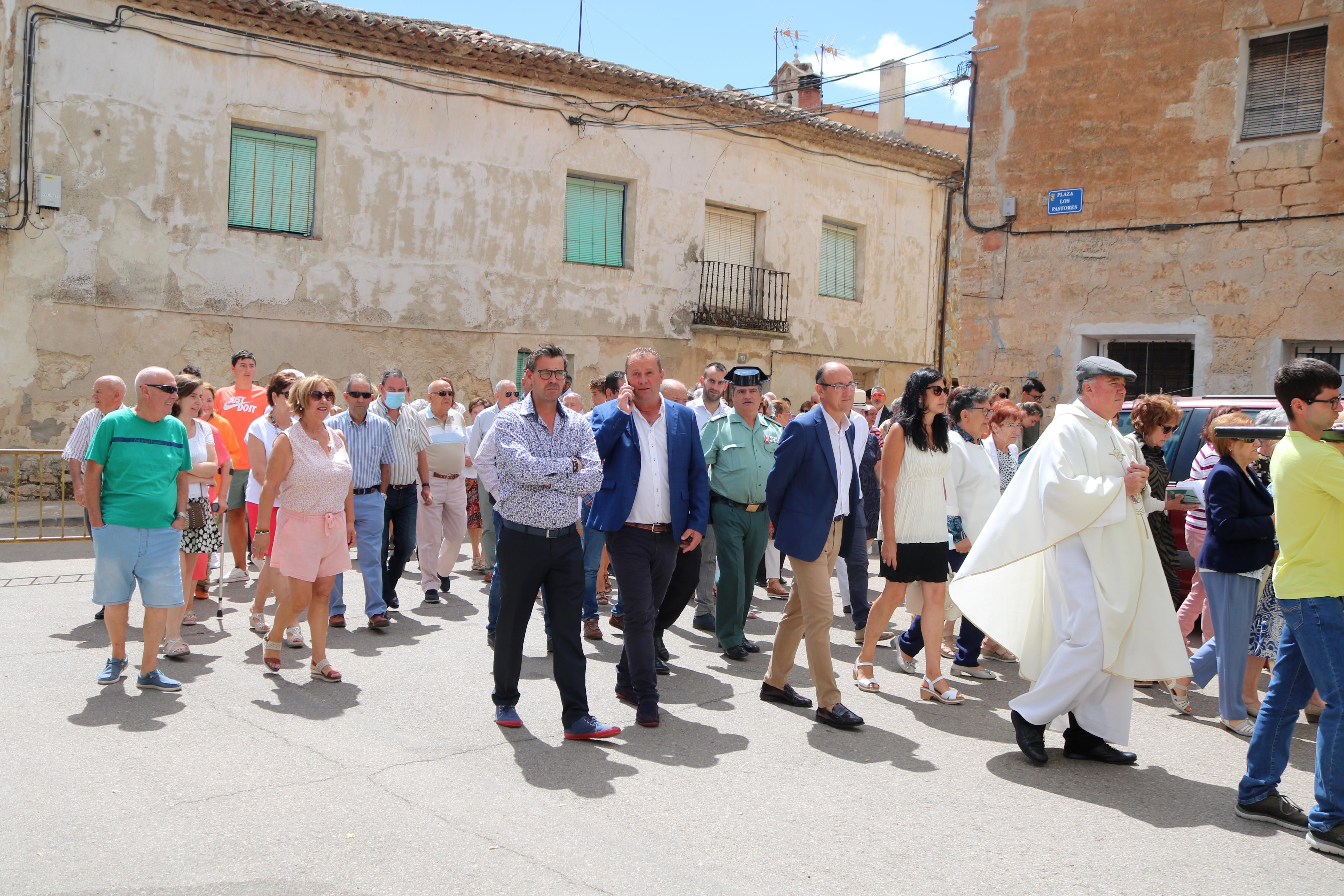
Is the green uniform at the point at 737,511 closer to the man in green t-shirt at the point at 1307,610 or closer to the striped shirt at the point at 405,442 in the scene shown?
the striped shirt at the point at 405,442

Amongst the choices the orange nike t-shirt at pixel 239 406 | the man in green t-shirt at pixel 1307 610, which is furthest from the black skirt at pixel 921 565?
the orange nike t-shirt at pixel 239 406

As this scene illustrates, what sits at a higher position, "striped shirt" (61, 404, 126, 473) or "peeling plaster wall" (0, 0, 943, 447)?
"peeling plaster wall" (0, 0, 943, 447)

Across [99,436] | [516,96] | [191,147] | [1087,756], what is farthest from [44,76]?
[1087,756]

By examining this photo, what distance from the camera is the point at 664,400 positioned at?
6.29 m

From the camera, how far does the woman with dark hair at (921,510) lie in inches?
256

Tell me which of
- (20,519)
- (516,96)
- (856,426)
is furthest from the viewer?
(516,96)

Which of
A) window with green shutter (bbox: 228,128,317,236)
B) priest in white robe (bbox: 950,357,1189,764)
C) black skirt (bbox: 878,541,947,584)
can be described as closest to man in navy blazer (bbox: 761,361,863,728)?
black skirt (bbox: 878,541,947,584)

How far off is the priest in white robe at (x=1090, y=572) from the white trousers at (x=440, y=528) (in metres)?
5.13

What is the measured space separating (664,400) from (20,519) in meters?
10.3

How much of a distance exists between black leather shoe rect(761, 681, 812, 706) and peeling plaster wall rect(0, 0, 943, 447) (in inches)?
470

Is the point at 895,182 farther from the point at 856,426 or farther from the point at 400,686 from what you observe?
the point at 400,686

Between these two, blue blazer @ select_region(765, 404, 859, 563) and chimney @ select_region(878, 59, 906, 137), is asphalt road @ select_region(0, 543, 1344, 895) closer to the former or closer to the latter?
blue blazer @ select_region(765, 404, 859, 563)

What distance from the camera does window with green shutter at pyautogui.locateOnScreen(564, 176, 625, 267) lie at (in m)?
19.3

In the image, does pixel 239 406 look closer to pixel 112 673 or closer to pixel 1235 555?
pixel 112 673
